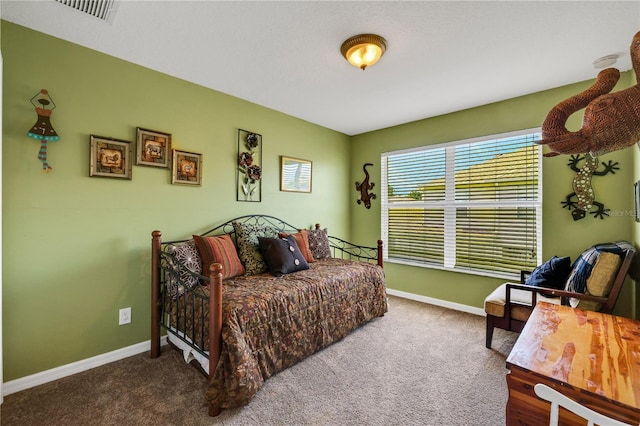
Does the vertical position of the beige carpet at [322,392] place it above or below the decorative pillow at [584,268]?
below

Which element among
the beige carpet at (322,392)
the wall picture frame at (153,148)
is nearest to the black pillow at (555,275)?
the beige carpet at (322,392)

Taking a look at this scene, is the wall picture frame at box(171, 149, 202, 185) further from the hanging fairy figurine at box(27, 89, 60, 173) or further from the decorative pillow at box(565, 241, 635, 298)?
the decorative pillow at box(565, 241, 635, 298)

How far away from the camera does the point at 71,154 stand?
2.06 m

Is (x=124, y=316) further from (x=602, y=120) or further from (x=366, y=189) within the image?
(x=366, y=189)

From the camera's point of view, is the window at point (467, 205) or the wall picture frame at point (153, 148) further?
the window at point (467, 205)

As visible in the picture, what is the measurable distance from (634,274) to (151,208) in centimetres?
396

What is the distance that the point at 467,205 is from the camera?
3.38 m

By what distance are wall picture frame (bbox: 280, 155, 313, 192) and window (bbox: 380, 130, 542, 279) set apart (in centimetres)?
117

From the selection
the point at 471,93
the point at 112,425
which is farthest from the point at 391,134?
the point at 112,425

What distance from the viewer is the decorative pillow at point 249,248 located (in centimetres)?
266

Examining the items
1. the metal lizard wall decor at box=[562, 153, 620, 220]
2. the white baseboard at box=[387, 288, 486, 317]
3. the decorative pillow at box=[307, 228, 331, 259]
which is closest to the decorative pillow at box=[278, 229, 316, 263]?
the decorative pillow at box=[307, 228, 331, 259]

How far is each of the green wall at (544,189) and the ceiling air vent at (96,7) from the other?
3.30 m

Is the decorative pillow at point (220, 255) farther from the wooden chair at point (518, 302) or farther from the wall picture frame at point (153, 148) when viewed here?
the wooden chair at point (518, 302)

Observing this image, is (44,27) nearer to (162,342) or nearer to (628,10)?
(162,342)
